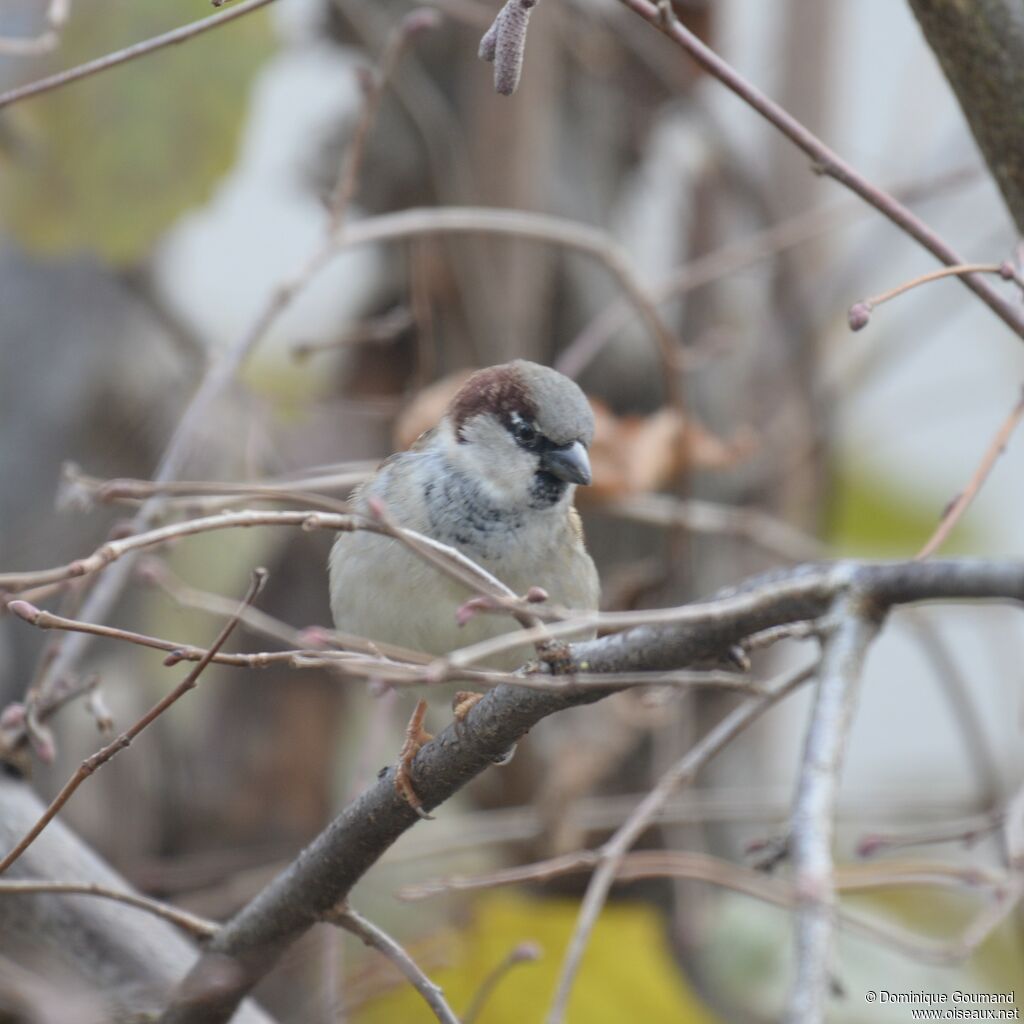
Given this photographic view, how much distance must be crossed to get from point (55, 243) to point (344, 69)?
1001mm

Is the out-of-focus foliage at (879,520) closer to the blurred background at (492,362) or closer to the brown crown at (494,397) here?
the blurred background at (492,362)

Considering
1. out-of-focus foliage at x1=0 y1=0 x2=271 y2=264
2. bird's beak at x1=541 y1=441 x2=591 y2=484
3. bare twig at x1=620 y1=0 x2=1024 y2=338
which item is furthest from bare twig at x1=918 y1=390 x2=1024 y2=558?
out-of-focus foliage at x1=0 y1=0 x2=271 y2=264

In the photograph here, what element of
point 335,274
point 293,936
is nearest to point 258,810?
point 335,274

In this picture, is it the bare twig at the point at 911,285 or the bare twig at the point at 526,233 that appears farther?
the bare twig at the point at 526,233

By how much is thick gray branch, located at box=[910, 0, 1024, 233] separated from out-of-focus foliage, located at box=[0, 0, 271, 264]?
1.28 meters

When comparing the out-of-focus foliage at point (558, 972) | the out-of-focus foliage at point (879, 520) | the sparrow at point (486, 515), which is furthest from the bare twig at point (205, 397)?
the out-of-focus foliage at point (879, 520)

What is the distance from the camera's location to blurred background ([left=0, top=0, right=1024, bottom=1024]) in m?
2.31

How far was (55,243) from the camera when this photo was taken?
2303 millimetres

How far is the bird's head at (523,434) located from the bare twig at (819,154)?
0.41 m

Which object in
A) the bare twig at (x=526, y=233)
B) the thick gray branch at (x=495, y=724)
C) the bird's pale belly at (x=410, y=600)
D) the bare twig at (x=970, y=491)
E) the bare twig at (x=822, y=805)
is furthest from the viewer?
the bare twig at (x=526, y=233)

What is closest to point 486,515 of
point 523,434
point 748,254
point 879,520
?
point 523,434

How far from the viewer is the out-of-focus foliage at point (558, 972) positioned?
230 cm

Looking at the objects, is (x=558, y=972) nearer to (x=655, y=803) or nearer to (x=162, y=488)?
(x=655, y=803)

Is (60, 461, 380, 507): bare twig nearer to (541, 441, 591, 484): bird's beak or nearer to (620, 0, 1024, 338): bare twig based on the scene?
(541, 441, 591, 484): bird's beak
